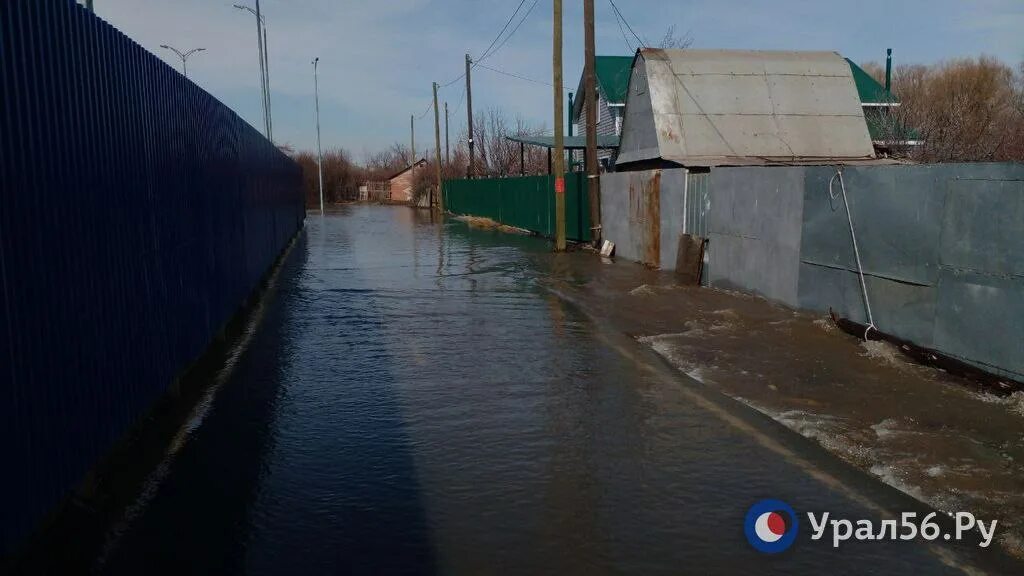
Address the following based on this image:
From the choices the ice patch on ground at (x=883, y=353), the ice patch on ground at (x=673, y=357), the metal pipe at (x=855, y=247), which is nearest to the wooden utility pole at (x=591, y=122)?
the metal pipe at (x=855, y=247)

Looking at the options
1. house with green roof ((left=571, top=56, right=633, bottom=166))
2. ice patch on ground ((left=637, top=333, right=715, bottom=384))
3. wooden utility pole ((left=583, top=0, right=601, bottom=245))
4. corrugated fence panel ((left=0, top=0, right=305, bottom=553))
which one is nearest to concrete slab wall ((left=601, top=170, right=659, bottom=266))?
wooden utility pole ((left=583, top=0, right=601, bottom=245))

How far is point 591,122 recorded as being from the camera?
19906mm

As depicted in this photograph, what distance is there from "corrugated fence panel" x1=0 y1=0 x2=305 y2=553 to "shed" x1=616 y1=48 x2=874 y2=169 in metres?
15.1

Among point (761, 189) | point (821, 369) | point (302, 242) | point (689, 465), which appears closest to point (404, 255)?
point (302, 242)

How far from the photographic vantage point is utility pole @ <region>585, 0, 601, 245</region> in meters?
19.6

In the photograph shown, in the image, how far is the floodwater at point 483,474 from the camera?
3854 millimetres

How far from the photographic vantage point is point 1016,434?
5582 mm

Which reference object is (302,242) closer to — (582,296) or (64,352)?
(582,296)

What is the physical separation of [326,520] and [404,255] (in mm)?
16152

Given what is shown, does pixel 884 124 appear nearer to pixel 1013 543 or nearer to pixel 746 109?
pixel 746 109

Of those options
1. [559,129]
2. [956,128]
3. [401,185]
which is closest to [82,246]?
[559,129]

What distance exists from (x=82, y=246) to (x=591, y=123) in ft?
54.0

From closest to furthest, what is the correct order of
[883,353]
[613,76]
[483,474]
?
[483,474], [883,353], [613,76]

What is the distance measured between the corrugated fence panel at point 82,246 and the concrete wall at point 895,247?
6.66 metres
